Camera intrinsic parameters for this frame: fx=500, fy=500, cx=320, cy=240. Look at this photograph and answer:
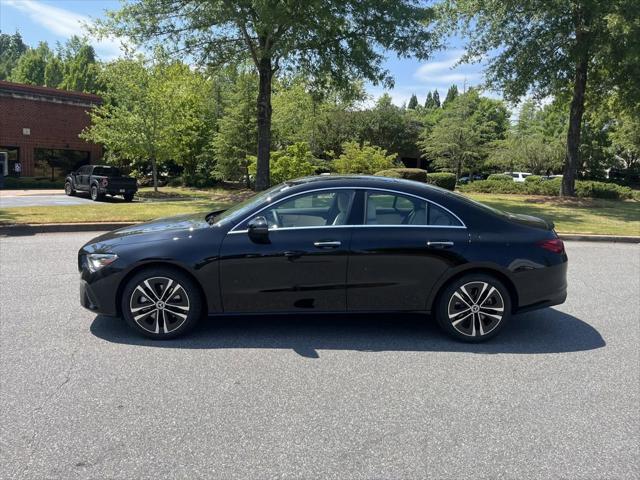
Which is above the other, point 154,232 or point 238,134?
point 238,134

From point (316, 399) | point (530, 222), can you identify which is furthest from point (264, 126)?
point (316, 399)

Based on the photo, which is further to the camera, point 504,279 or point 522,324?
point 522,324

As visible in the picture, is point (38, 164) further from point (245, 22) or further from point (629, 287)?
point (629, 287)

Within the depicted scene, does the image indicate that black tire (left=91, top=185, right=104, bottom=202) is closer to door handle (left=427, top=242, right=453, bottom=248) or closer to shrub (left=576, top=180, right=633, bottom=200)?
door handle (left=427, top=242, right=453, bottom=248)

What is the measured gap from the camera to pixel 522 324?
17.5 feet

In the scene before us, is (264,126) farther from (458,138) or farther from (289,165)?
(458,138)

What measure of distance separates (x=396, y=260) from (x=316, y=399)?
1623 millimetres

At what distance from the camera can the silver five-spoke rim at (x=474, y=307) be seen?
468 cm

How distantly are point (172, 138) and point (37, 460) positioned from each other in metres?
23.3

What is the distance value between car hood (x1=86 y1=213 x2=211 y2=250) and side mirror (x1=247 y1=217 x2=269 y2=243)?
1.56ft

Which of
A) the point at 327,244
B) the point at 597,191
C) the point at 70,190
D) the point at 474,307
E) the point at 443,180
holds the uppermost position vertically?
the point at 443,180

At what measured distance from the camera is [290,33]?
15.9m

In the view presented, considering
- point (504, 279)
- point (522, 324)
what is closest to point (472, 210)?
point (504, 279)

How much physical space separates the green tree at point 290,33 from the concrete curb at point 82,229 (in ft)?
24.2
